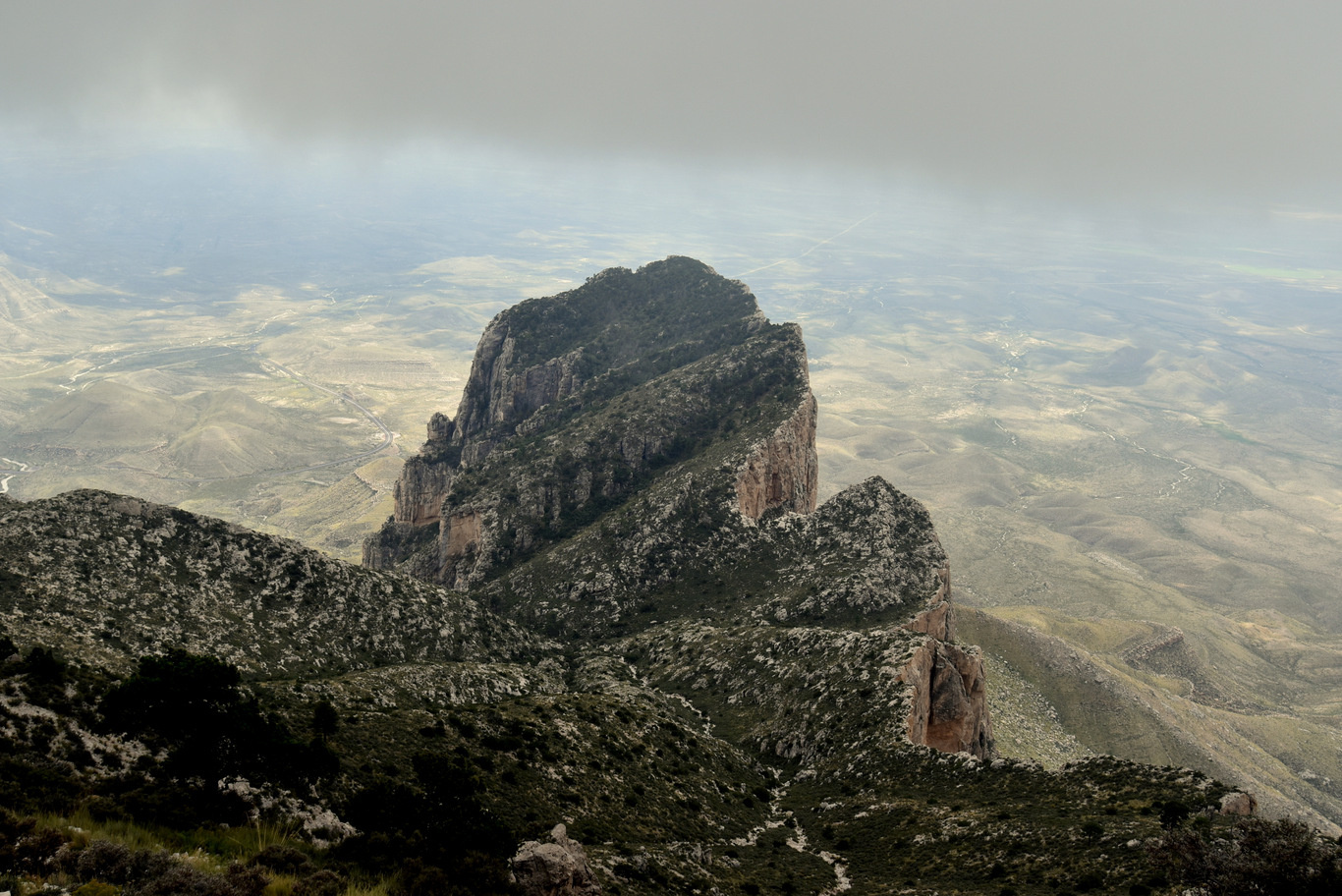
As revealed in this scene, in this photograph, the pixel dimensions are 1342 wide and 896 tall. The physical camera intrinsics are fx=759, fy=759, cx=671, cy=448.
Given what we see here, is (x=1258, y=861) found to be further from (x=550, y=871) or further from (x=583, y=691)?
(x=583, y=691)

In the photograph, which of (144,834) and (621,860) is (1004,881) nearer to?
(621,860)

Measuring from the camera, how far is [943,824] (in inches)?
1705

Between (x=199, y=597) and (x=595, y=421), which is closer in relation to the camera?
(x=199, y=597)

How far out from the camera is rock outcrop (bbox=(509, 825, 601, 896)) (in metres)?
28.4

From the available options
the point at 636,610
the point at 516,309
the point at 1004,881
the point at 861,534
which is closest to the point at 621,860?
the point at 1004,881

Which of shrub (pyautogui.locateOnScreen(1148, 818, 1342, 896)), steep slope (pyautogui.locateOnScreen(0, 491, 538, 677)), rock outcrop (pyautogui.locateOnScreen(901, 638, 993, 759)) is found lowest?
rock outcrop (pyautogui.locateOnScreen(901, 638, 993, 759))

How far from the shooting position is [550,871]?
2873cm

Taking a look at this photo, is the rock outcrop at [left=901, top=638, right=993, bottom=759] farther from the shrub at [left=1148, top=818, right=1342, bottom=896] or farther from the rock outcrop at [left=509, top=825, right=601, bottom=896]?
the rock outcrop at [left=509, top=825, right=601, bottom=896]

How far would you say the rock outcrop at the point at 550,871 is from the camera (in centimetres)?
2841

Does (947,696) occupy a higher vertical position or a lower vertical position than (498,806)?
lower

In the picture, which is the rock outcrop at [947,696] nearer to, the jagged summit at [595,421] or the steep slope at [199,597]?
the jagged summit at [595,421]

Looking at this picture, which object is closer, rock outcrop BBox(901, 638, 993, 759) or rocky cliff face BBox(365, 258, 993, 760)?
rock outcrop BBox(901, 638, 993, 759)

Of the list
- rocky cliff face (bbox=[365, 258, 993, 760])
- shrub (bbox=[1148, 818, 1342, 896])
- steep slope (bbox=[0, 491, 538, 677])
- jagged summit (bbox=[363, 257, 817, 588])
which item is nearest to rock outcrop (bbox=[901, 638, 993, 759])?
rocky cliff face (bbox=[365, 258, 993, 760])

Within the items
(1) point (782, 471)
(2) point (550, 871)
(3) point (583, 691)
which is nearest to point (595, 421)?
(1) point (782, 471)
